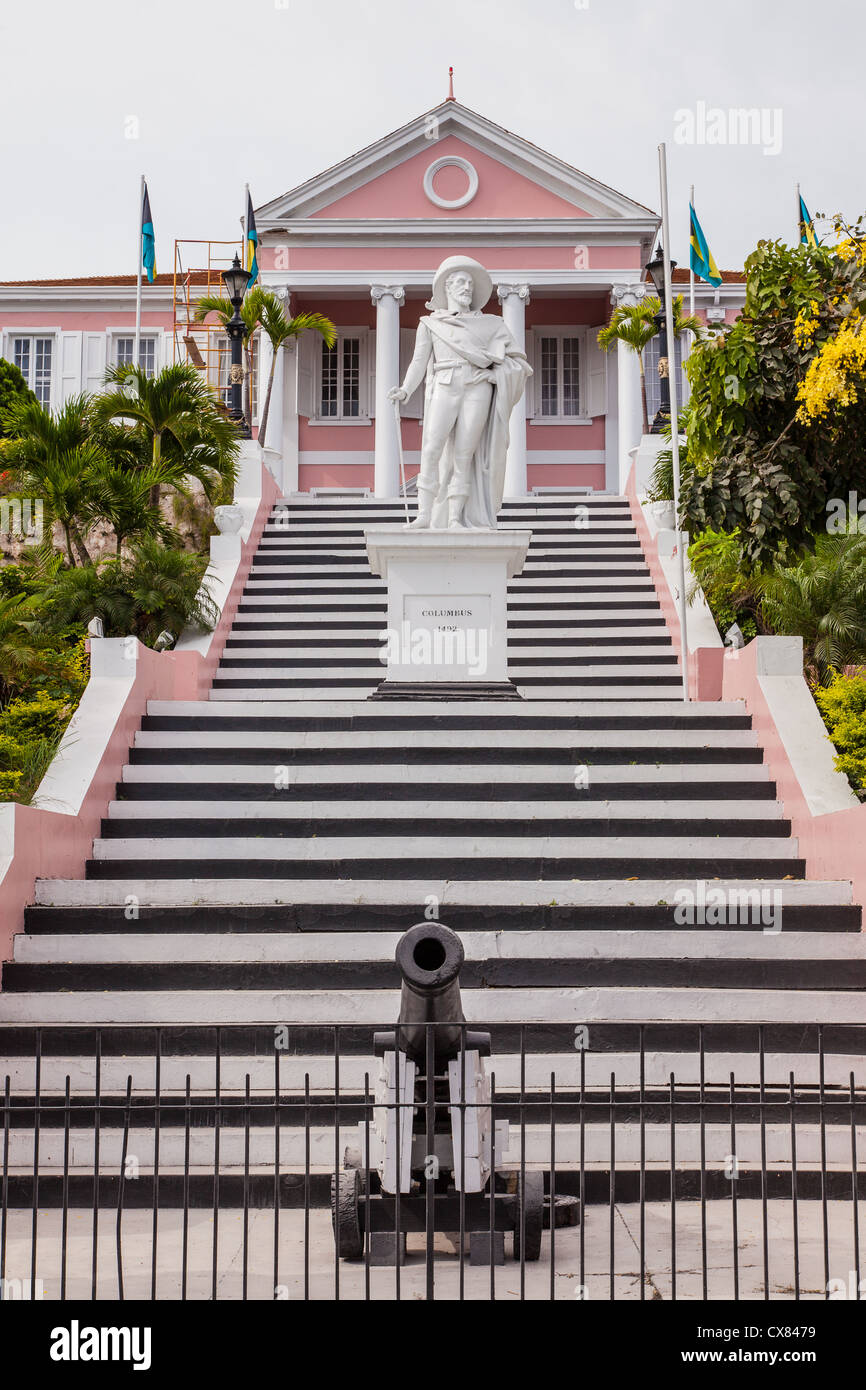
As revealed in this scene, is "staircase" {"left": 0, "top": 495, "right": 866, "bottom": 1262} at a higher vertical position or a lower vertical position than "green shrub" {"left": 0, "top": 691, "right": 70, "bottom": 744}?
lower

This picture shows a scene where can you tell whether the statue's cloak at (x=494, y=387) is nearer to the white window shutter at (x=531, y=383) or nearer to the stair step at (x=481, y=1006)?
the stair step at (x=481, y=1006)

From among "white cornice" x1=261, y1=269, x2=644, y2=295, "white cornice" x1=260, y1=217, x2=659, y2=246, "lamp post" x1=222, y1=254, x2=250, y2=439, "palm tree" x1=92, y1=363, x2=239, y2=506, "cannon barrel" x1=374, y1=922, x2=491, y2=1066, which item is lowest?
"cannon barrel" x1=374, y1=922, x2=491, y2=1066

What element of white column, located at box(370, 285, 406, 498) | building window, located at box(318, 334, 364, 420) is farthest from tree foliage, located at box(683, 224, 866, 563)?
building window, located at box(318, 334, 364, 420)

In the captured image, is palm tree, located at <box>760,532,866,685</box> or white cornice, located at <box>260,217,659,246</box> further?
white cornice, located at <box>260,217,659,246</box>

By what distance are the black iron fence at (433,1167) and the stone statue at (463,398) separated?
6443 mm

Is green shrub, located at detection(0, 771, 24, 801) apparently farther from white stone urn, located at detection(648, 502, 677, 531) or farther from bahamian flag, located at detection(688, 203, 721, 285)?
bahamian flag, located at detection(688, 203, 721, 285)

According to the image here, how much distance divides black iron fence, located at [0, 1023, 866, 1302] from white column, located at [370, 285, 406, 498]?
59.0 ft

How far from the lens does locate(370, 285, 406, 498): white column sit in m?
24.9

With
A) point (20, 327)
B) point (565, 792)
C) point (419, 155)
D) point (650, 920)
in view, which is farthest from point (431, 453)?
point (20, 327)

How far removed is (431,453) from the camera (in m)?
13.0

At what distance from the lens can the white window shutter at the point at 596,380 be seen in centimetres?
2761

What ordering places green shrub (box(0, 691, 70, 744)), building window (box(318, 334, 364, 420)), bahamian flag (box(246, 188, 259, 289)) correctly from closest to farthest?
green shrub (box(0, 691, 70, 744)) → bahamian flag (box(246, 188, 259, 289)) → building window (box(318, 334, 364, 420))

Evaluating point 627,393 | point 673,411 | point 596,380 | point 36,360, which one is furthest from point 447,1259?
point 36,360

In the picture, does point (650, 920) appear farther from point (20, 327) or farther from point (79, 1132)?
point (20, 327)
